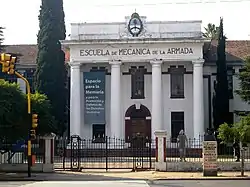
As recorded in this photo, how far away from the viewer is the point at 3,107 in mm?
28188

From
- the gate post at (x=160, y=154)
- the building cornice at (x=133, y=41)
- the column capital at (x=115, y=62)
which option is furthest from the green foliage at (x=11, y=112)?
the column capital at (x=115, y=62)

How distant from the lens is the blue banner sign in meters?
45.9

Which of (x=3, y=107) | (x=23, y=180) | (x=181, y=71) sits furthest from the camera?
(x=181, y=71)

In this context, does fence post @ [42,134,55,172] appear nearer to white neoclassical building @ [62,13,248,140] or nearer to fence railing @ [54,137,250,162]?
fence railing @ [54,137,250,162]

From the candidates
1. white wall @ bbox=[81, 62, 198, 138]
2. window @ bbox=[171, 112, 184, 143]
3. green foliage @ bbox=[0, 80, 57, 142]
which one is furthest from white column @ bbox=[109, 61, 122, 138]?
green foliage @ bbox=[0, 80, 57, 142]

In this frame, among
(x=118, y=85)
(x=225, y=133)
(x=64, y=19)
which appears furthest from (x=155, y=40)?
(x=225, y=133)

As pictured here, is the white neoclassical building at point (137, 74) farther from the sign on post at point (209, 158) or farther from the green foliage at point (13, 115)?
the sign on post at point (209, 158)

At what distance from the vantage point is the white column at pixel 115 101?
4584cm

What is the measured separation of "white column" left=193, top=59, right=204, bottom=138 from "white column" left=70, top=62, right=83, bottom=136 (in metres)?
9.49

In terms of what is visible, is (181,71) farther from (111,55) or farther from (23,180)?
(23,180)

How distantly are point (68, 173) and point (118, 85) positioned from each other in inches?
690

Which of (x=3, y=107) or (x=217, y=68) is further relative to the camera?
(x=217, y=68)

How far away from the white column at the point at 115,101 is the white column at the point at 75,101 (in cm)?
271

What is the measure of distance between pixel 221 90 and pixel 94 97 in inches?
417
